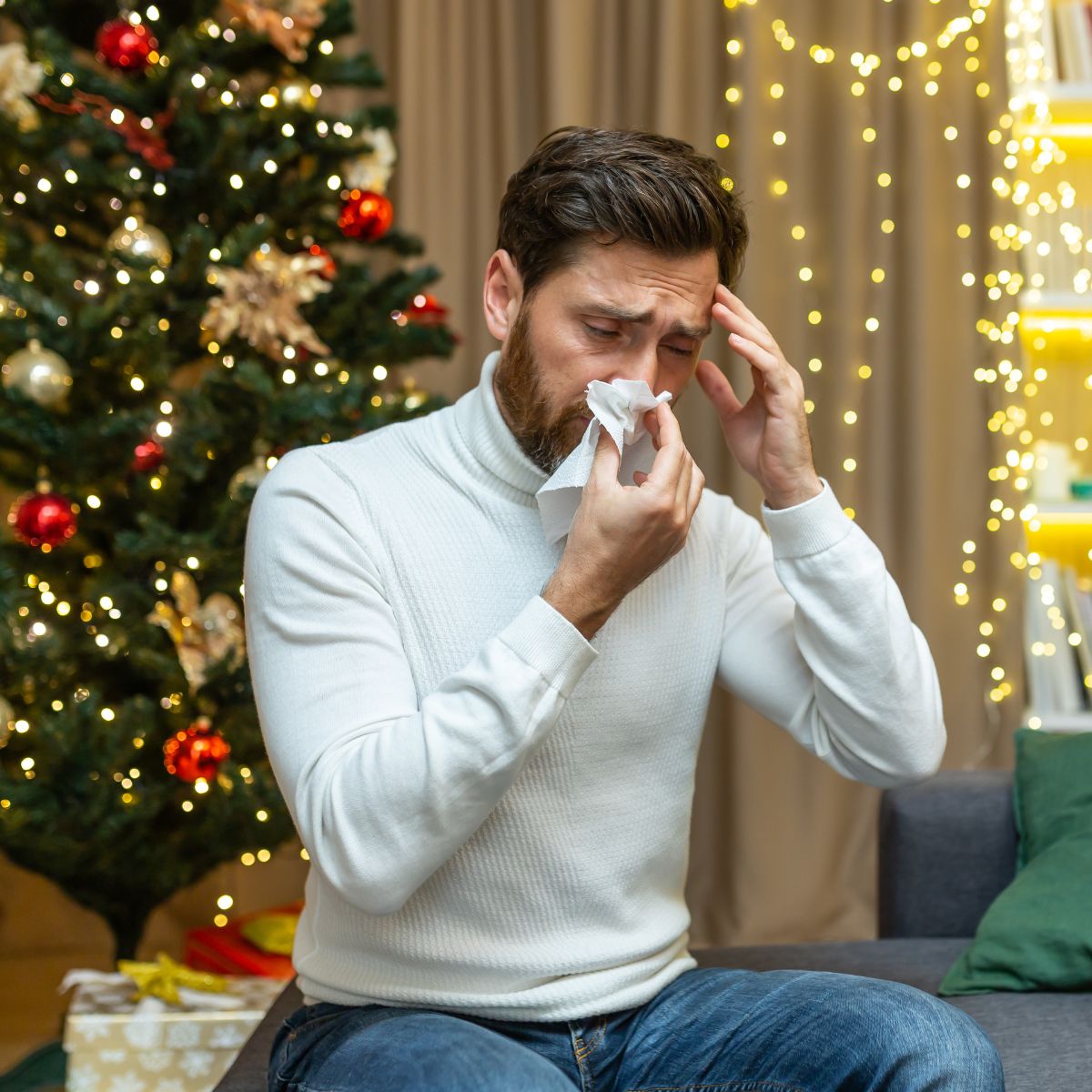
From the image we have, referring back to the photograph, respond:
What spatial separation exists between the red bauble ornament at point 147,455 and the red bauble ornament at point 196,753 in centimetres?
44

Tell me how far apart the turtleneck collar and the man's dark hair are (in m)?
0.13

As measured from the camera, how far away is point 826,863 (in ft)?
10.7

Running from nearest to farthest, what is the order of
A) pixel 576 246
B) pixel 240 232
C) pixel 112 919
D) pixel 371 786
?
pixel 371 786, pixel 576 246, pixel 240 232, pixel 112 919

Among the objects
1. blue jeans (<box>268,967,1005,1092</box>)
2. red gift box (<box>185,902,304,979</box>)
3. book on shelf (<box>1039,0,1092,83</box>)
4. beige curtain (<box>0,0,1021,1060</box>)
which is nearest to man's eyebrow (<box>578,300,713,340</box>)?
blue jeans (<box>268,967,1005,1092</box>)

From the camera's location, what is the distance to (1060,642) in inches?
120

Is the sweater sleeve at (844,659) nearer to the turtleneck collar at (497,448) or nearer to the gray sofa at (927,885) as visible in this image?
the turtleneck collar at (497,448)

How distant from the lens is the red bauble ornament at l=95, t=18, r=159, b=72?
220cm

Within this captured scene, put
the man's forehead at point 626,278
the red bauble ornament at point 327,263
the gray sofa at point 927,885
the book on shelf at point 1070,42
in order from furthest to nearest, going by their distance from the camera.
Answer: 1. the book on shelf at point 1070,42
2. the red bauble ornament at point 327,263
3. the gray sofa at point 927,885
4. the man's forehead at point 626,278

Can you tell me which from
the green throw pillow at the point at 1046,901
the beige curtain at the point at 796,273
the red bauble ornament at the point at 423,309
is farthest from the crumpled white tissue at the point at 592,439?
the beige curtain at the point at 796,273

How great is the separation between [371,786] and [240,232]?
55.0 inches

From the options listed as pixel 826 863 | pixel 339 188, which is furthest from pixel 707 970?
pixel 826 863

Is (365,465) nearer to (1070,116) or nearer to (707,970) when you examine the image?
(707,970)

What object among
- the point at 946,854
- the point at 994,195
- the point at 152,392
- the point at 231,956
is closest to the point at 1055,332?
the point at 994,195

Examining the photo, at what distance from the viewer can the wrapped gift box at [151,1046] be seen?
194 centimetres
